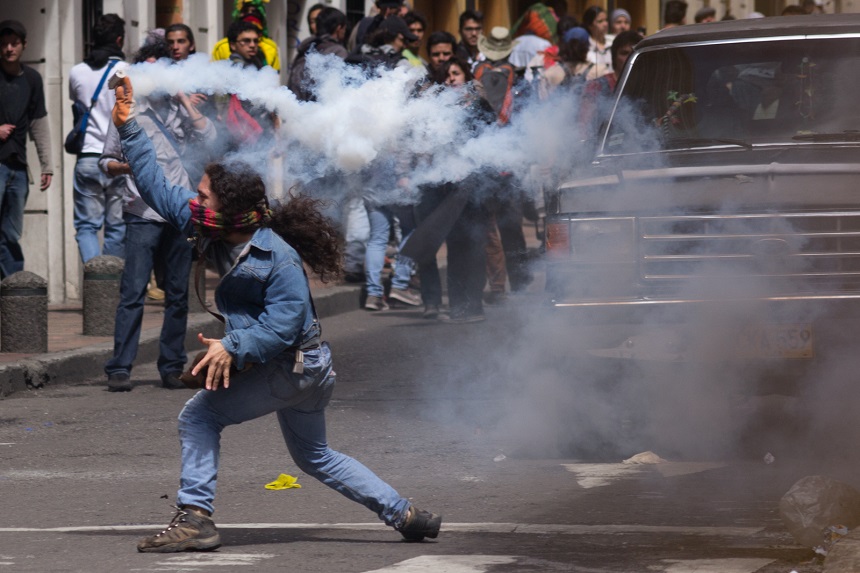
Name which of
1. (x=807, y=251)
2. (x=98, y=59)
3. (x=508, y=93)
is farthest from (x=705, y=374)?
(x=98, y=59)

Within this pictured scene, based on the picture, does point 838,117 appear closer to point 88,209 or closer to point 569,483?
point 569,483

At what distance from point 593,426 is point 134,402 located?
289 cm

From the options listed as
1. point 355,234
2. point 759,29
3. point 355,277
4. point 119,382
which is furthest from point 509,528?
point 355,277

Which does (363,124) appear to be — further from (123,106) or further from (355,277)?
(355,277)

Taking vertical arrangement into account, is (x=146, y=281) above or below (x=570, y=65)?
below

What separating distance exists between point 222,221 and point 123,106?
28.6 inches

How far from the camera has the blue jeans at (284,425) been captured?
5.76 metres

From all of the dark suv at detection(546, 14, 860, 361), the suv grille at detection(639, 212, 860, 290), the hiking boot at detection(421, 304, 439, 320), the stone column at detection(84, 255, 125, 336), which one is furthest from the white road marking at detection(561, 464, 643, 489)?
the hiking boot at detection(421, 304, 439, 320)

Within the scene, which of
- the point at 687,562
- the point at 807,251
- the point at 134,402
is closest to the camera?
the point at 687,562

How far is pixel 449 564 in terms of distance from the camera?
5457 millimetres

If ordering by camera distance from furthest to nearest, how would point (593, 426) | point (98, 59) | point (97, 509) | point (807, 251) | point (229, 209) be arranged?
1. point (98, 59)
2. point (593, 426)
3. point (807, 251)
4. point (97, 509)
5. point (229, 209)

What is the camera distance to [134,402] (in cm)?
942

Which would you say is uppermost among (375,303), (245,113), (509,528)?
(245,113)

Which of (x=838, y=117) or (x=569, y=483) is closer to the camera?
(x=569, y=483)
